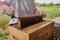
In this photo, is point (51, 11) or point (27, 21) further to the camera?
point (51, 11)

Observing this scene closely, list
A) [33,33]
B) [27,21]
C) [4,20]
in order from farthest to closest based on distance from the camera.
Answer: [4,20], [27,21], [33,33]

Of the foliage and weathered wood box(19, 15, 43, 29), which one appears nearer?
weathered wood box(19, 15, 43, 29)

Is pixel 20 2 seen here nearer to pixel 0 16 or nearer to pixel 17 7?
pixel 17 7

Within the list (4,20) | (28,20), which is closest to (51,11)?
(28,20)

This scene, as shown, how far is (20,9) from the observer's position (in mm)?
1399

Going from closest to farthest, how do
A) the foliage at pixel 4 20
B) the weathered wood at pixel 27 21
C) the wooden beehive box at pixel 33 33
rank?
the wooden beehive box at pixel 33 33 < the weathered wood at pixel 27 21 < the foliage at pixel 4 20

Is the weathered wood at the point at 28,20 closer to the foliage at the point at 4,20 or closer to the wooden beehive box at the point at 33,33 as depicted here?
the wooden beehive box at the point at 33,33

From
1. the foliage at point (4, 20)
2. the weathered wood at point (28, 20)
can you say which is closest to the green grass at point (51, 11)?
the weathered wood at point (28, 20)

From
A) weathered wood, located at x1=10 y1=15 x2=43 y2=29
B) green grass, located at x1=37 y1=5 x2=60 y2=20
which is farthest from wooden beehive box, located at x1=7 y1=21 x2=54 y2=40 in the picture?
green grass, located at x1=37 y1=5 x2=60 y2=20

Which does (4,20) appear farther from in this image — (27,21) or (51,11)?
(51,11)

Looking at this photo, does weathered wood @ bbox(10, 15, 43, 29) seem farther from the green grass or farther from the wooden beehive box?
the green grass

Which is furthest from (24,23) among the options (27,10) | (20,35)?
(27,10)

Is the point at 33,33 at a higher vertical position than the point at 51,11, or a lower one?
lower

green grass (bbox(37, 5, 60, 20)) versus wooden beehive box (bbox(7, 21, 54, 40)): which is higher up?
green grass (bbox(37, 5, 60, 20))
